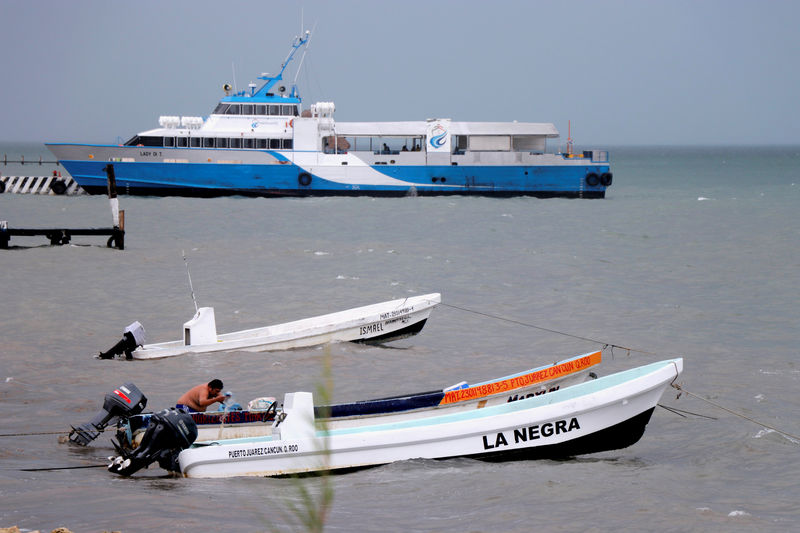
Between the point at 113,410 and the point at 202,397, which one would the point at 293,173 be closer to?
the point at 202,397

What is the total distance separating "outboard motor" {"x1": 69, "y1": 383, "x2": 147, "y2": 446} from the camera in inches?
408

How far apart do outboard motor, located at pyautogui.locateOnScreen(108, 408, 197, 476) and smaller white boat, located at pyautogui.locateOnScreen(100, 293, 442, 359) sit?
5.59 metres

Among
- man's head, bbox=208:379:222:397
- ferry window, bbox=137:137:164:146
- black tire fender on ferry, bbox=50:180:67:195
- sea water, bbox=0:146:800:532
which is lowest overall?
sea water, bbox=0:146:800:532

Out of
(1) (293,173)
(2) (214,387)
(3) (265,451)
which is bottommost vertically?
(3) (265,451)

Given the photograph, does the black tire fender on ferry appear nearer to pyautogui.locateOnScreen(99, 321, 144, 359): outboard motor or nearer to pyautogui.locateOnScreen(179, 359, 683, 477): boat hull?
pyautogui.locateOnScreen(99, 321, 144, 359): outboard motor

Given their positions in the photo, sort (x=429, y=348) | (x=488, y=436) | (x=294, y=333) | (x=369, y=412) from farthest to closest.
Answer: (x=429, y=348)
(x=294, y=333)
(x=369, y=412)
(x=488, y=436)

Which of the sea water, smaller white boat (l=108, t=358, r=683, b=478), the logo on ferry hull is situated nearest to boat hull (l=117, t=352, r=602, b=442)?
smaller white boat (l=108, t=358, r=683, b=478)

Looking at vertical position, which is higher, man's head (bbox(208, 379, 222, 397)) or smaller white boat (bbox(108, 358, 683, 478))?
man's head (bbox(208, 379, 222, 397))

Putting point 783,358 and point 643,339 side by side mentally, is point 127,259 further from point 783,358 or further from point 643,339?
point 783,358

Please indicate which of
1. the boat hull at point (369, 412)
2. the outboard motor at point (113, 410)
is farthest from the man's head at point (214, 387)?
the outboard motor at point (113, 410)

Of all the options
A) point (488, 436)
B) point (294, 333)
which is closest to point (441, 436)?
point (488, 436)

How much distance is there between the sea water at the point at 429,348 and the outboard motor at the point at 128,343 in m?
0.17

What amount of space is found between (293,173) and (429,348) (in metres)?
34.6

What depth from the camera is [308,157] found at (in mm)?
50219
